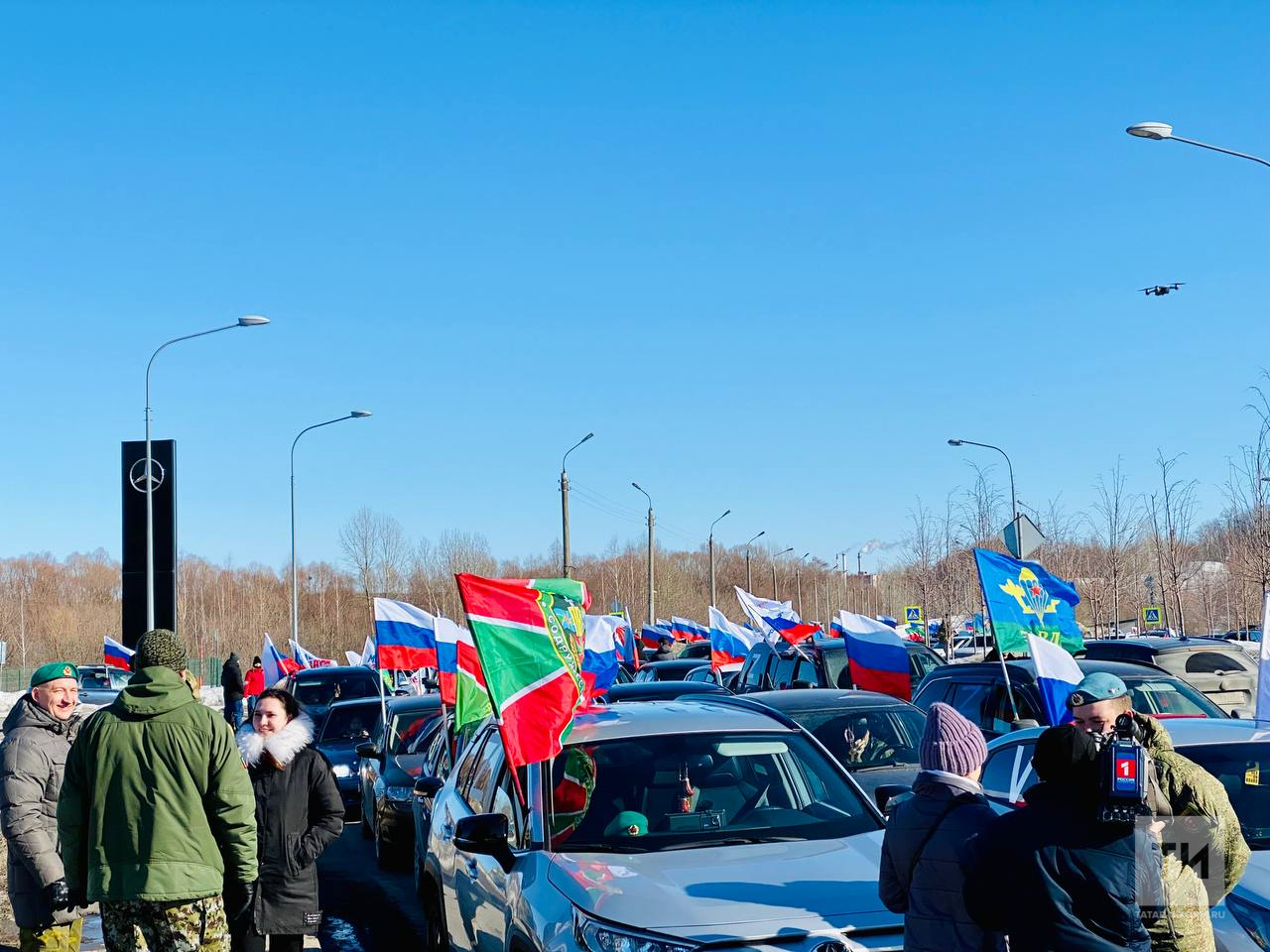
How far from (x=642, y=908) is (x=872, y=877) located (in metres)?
0.94

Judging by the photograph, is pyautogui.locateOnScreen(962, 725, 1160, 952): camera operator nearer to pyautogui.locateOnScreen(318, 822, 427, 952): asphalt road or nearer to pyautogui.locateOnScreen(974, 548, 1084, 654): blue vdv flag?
pyautogui.locateOnScreen(318, 822, 427, 952): asphalt road

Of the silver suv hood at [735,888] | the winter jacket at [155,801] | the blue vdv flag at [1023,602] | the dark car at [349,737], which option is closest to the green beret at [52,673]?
the winter jacket at [155,801]

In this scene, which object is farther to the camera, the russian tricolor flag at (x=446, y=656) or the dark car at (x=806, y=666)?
the dark car at (x=806, y=666)

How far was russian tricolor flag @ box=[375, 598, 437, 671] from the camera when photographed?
56.6 feet

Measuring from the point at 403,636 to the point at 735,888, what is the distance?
41.6 feet

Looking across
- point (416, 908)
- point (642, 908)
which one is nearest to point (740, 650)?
point (416, 908)

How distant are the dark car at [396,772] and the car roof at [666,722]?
5192 mm

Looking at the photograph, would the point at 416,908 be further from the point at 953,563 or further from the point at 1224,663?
the point at 953,563

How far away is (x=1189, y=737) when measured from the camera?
6637 millimetres

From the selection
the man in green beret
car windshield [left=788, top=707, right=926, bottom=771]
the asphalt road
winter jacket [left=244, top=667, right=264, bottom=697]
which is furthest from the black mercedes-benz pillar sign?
the man in green beret

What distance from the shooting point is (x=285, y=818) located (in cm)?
658

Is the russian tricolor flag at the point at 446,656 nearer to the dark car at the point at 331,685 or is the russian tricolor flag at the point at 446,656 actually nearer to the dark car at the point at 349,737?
the dark car at the point at 349,737

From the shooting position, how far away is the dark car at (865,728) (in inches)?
434

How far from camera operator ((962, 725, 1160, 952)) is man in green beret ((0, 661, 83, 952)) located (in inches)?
185
